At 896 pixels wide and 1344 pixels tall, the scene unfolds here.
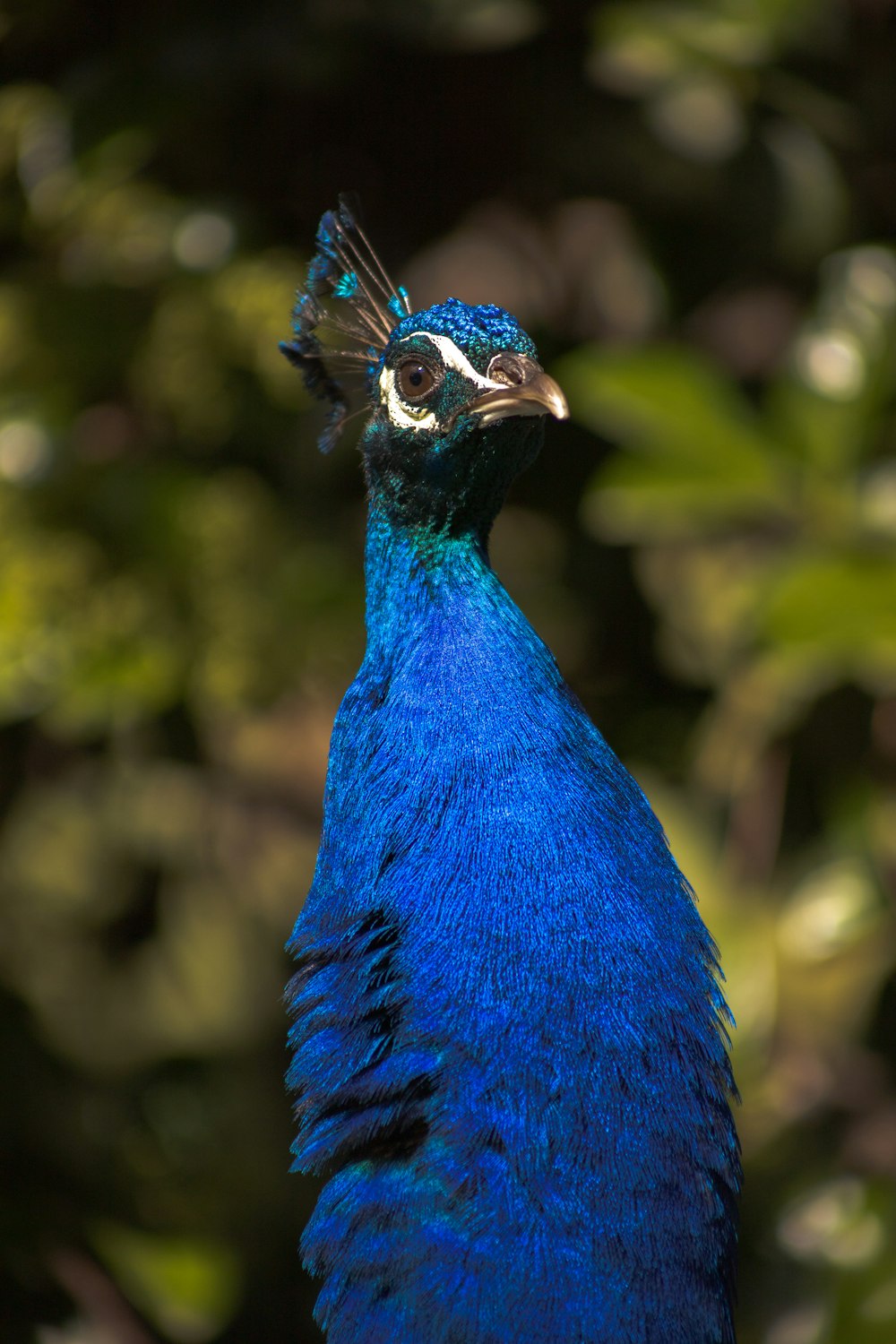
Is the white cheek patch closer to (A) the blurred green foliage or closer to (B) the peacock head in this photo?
(B) the peacock head

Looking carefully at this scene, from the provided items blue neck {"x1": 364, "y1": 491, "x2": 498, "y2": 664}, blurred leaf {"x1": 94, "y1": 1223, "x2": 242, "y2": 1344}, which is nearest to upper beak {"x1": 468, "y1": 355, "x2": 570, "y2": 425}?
blue neck {"x1": 364, "y1": 491, "x2": 498, "y2": 664}

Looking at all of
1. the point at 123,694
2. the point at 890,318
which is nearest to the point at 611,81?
the point at 890,318

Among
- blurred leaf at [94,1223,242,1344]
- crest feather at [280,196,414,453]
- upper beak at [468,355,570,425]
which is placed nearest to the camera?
upper beak at [468,355,570,425]

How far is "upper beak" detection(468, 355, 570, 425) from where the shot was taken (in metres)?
1.06

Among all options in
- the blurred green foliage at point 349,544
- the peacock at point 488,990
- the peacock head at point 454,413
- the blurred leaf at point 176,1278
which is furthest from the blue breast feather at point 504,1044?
the blurred leaf at point 176,1278

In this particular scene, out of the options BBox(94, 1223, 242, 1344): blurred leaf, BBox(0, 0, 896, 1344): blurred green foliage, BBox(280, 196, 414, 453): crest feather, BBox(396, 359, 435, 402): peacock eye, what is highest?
BBox(280, 196, 414, 453): crest feather

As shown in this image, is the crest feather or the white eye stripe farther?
the crest feather

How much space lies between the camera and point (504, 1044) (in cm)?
Answer: 97

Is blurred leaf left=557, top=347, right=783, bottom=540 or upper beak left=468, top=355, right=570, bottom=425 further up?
upper beak left=468, top=355, right=570, bottom=425

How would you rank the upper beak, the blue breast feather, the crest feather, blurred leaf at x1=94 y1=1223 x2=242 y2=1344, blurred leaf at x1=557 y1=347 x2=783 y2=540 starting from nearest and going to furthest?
the blue breast feather
the upper beak
the crest feather
blurred leaf at x1=557 y1=347 x2=783 y2=540
blurred leaf at x1=94 y1=1223 x2=242 y2=1344

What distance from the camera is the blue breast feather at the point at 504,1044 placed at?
3.14 feet

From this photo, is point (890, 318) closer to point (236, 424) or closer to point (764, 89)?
point (764, 89)

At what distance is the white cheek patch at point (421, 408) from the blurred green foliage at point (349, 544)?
516 mm

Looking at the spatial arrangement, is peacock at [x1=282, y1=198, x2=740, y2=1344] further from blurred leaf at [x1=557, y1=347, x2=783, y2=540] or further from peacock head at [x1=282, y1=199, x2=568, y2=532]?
blurred leaf at [x1=557, y1=347, x2=783, y2=540]
